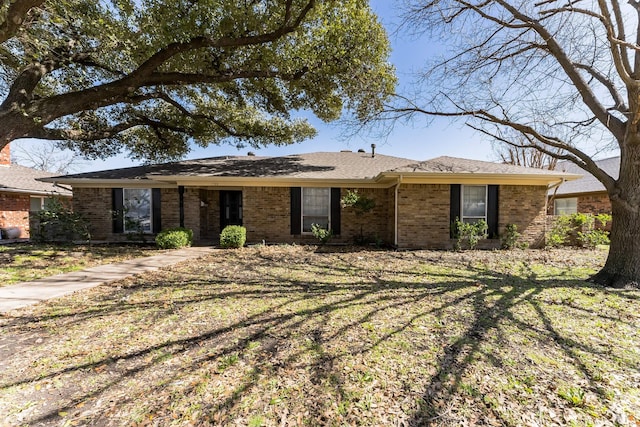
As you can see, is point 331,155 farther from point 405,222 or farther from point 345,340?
point 345,340

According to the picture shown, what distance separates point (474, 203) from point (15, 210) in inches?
804

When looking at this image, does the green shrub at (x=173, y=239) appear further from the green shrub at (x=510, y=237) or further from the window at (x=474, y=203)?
the green shrub at (x=510, y=237)

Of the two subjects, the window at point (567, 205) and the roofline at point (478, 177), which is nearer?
the roofline at point (478, 177)

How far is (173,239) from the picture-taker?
30.5ft

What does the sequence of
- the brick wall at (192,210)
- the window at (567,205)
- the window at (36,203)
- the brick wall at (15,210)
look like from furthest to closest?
the window at (567,205) → the window at (36,203) → the brick wall at (15,210) → the brick wall at (192,210)

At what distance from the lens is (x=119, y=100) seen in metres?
8.80

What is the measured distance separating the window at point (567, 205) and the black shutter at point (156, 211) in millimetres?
20479

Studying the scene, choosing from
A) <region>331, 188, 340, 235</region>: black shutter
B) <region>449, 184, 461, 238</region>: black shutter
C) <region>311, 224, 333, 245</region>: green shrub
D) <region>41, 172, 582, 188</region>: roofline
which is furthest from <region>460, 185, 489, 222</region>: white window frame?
<region>311, 224, 333, 245</region>: green shrub

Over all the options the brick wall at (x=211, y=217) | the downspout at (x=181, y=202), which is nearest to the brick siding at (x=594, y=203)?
the brick wall at (x=211, y=217)

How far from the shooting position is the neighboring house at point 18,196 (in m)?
12.8

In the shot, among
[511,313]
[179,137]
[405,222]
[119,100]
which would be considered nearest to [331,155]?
[405,222]

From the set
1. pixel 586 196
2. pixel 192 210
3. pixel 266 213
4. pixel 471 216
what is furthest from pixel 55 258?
pixel 586 196

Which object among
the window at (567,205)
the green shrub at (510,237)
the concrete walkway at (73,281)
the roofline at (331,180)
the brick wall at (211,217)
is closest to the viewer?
the concrete walkway at (73,281)

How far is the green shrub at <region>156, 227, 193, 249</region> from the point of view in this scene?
925 centimetres
